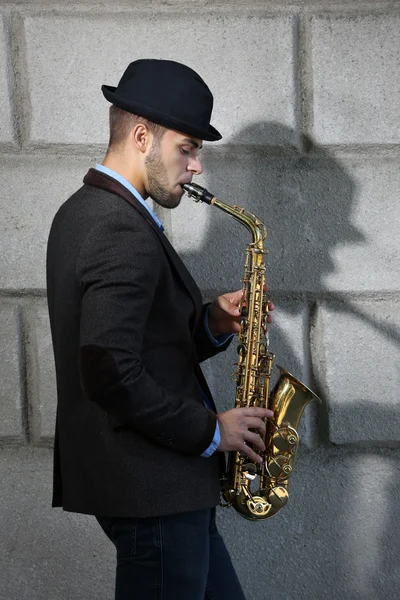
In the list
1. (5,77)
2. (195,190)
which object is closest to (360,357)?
(195,190)

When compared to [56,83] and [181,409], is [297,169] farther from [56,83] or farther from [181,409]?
[181,409]

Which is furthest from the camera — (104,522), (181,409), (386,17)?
(386,17)

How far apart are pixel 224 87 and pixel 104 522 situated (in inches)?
66.6

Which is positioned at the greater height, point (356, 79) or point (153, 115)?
point (356, 79)

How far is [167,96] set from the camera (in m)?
2.40

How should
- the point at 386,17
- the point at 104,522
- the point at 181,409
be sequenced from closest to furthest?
the point at 181,409
the point at 104,522
the point at 386,17

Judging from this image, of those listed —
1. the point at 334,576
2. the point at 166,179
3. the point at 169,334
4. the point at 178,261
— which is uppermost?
the point at 166,179

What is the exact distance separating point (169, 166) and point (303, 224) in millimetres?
1161

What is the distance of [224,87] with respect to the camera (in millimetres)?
3426

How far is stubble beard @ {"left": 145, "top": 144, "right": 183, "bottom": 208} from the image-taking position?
7.88 ft

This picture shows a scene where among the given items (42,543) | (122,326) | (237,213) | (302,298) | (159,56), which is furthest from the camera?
(42,543)

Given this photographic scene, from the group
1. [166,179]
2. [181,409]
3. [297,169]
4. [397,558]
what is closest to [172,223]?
[297,169]

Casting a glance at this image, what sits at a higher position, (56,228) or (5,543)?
(56,228)

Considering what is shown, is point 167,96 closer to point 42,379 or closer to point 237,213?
point 237,213
